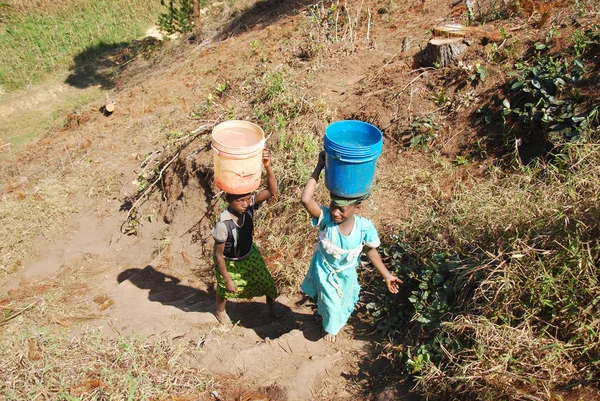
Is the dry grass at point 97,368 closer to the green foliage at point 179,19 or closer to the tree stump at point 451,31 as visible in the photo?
the tree stump at point 451,31

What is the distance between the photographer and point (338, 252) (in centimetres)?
282

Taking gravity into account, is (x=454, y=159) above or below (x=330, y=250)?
below

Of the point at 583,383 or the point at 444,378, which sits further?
the point at 444,378

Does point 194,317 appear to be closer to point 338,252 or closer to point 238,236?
point 238,236

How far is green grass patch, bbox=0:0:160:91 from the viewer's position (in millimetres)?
11328

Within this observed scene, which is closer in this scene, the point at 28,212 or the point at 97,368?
the point at 97,368

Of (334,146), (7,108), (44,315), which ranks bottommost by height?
(7,108)

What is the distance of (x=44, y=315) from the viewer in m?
3.93

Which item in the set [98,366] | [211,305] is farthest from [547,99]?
[98,366]

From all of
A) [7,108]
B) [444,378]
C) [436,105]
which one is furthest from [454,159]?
[7,108]

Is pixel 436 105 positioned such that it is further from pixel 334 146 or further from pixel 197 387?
pixel 197 387

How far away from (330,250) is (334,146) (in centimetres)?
63

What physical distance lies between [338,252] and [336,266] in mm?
130

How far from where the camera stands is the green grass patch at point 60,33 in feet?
37.2
